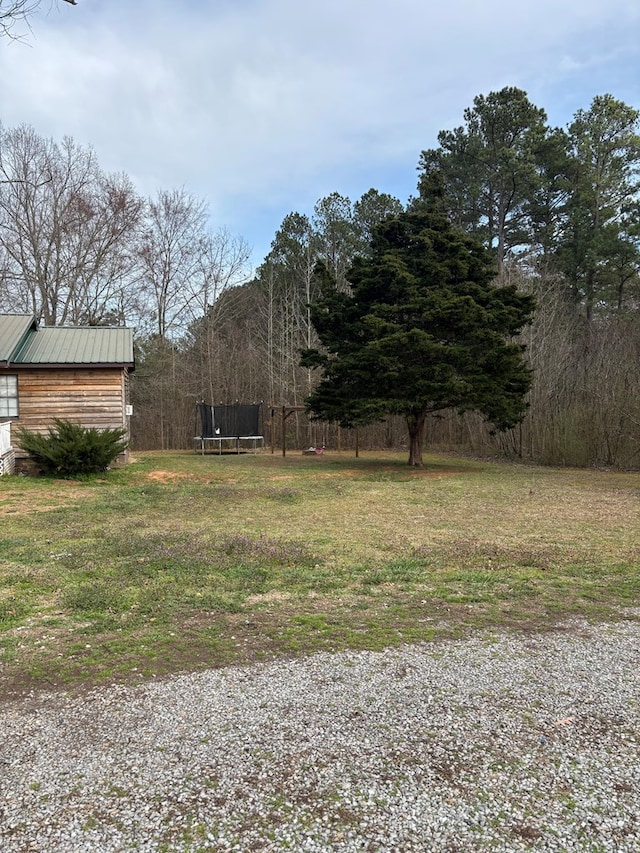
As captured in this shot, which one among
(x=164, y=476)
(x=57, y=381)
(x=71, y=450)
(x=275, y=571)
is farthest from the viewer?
(x=57, y=381)

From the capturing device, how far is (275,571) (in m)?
5.39

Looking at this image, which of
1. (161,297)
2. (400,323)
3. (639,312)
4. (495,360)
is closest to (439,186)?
(400,323)

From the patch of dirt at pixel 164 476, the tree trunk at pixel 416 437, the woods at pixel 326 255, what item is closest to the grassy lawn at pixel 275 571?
the patch of dirt at pixel 164 476

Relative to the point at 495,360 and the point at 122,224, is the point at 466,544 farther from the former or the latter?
the point at 122,224

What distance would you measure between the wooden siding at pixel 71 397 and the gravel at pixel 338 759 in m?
12.6

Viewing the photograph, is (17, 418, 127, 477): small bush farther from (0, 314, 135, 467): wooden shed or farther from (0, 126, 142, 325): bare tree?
(0, 126, 142, 325): bare tree

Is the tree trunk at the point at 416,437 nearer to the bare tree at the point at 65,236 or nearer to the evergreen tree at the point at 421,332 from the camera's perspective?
the evergreen tree at the point at 421,332

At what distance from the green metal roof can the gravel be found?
41.1ft

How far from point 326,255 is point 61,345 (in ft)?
52.7

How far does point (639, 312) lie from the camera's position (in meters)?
22.3

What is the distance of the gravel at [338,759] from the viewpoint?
6.40 ft

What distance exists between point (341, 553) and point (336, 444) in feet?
61.1

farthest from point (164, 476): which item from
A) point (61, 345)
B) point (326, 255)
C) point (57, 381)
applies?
point (326, 255)

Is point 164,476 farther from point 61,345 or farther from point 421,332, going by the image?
point 421,332
